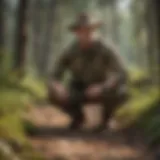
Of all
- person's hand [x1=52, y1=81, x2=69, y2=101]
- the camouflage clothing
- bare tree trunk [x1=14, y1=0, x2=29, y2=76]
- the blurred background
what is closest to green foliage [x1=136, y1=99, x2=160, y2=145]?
the blurred background

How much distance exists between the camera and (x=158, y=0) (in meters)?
1.54

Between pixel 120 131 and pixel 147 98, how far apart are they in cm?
13

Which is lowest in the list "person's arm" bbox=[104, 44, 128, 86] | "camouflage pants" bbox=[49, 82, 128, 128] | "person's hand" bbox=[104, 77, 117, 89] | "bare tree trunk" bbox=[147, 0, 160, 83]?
"camouflage pants" bbox=[49, 82, 128, 128]

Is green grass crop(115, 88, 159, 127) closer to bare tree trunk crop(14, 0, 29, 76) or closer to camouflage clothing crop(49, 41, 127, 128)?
camouflage clothing crop(49, 41, 127, 128)

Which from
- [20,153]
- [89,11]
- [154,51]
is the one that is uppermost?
[89,11]

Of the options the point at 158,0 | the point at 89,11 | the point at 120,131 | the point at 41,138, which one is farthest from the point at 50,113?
the point at 158,0

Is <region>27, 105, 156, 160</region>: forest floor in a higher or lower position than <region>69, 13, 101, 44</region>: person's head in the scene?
lower

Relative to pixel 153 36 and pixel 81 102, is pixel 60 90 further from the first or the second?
pixel 153 36

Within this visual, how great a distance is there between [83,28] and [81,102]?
0.74ft

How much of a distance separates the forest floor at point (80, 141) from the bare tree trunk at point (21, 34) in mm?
165

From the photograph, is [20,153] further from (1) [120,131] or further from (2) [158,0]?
(2) [158,0]

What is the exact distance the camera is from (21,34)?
1537mm

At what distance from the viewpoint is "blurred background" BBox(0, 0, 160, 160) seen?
4.72 ft

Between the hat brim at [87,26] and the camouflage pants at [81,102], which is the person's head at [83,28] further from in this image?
the camouflage pants at [81,102]
